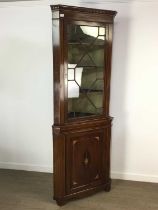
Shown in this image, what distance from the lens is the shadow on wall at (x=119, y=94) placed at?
127 inches

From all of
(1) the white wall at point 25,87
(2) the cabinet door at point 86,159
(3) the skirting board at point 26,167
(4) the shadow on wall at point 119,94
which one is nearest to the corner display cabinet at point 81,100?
(2) the cabinet door at point 86,159

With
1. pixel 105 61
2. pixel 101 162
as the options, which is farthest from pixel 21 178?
pixel 105 61

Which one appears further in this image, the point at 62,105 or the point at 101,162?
the point at 101,162

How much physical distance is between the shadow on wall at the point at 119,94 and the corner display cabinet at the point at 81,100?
1.11 ft

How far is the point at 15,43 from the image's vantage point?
135 inches

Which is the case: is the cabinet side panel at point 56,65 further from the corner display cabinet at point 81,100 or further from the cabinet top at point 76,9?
the cabinet top at point 76,9

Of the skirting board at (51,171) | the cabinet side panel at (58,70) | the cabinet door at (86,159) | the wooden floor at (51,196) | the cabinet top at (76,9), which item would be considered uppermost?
the cabinet top at (76,9)

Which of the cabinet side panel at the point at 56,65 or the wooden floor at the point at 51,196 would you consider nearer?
the cabinet side panel at the point at 56,65

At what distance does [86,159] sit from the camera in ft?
9.89

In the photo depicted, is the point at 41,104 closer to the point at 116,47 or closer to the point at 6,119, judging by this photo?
the point at 6,119

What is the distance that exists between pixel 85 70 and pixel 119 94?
633 mm

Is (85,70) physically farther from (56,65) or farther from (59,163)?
(59,163)

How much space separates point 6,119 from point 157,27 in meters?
2.24

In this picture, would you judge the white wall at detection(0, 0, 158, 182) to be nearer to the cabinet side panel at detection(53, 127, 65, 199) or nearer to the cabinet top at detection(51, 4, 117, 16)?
the cabinet top at detection(51, 4, 117, 16)
